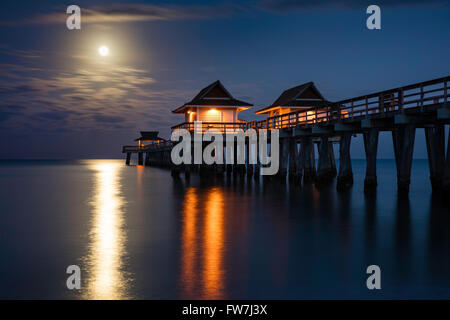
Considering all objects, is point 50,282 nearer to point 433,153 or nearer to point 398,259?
point 398,259

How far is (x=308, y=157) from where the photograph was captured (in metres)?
32.8

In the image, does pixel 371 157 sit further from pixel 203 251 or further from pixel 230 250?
pixel 203 251

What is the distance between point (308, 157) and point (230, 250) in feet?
72.2

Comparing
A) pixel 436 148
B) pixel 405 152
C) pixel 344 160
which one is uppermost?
pixel 436 148

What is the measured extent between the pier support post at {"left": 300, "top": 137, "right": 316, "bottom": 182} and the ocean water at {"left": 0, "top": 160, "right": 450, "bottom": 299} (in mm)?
10100

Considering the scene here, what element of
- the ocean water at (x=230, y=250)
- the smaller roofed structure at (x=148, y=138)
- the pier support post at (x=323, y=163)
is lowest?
the ocean water at (x=230, y=250)

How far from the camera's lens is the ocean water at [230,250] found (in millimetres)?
8492

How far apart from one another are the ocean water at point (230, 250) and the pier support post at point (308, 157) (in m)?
10.1

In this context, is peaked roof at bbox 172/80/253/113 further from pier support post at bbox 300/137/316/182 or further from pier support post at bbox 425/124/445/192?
pier support post at bbox 425/124/445/192

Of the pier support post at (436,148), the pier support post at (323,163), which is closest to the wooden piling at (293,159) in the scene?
the pier support post at (323,163)

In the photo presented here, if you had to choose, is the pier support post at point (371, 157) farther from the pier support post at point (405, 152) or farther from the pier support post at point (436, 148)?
the pier support post at point (436, 148)

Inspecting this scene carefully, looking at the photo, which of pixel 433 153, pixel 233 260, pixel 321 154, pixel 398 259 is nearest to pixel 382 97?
pixel 433 153

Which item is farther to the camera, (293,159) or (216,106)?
(216,106)

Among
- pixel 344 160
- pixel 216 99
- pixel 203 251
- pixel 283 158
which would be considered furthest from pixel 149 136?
pixel 203 251
